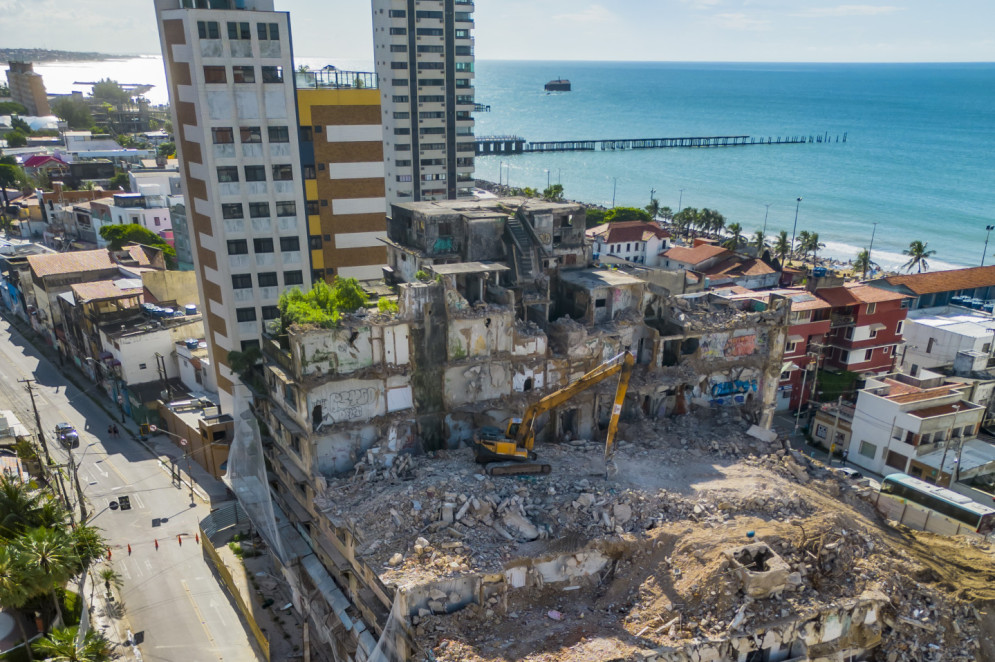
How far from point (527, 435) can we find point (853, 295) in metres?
41.4

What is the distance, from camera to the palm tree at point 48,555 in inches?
1112

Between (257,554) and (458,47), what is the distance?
279 ft

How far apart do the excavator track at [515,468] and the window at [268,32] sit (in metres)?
33.2

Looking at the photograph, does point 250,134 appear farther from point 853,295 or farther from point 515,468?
point 853,295

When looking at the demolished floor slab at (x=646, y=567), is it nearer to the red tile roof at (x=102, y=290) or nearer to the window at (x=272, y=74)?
the window at (x=272, y=74)

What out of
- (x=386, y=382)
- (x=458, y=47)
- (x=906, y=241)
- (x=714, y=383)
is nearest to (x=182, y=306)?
(x=386, y=382)

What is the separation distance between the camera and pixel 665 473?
121 ft

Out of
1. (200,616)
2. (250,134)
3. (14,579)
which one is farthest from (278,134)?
(14,579)

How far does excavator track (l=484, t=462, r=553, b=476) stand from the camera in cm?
3484

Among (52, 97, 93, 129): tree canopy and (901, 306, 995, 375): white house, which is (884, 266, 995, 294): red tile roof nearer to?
(901, 306, 995, 375): white house

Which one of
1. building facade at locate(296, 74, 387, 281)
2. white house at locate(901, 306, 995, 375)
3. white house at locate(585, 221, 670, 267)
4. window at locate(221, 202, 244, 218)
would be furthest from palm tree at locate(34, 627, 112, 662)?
white house at locate(585, 221, 670, 267)

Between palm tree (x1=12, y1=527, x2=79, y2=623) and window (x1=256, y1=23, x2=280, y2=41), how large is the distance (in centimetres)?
3365

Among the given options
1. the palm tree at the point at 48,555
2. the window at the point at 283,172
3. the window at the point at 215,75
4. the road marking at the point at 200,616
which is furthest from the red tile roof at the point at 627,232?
the palm tree at the point at 48,555

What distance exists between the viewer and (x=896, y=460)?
52781mm
